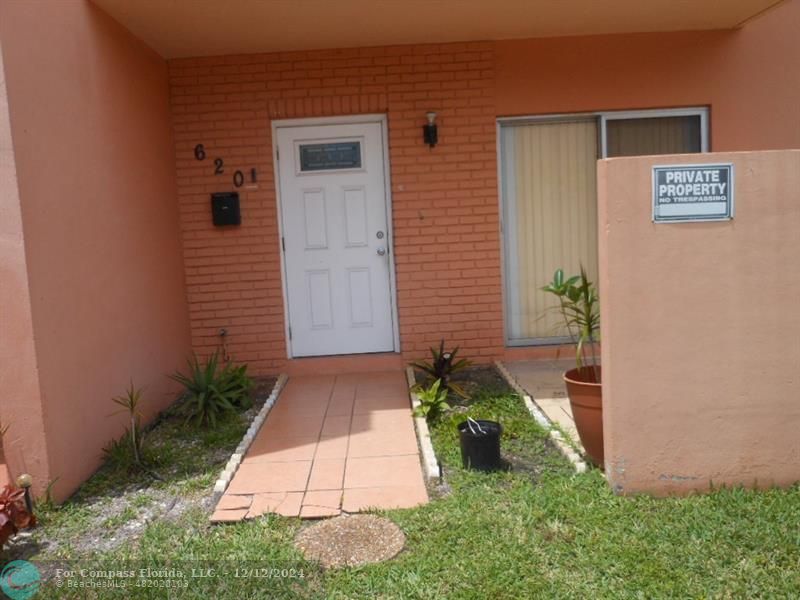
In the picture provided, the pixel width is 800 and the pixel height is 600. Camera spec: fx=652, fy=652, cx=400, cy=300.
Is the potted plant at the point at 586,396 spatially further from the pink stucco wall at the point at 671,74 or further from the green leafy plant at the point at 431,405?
the pink stucco wall at the point at 671,74

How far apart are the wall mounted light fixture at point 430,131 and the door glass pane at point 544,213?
2.29ft

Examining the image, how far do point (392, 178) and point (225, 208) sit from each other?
1572 millimetres

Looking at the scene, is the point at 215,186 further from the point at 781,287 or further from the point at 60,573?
the point at 781,287

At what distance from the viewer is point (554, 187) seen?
6262 millimetres

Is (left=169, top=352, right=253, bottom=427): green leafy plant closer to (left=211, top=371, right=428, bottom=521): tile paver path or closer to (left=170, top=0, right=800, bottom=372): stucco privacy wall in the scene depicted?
(left=211, top=371, right=428, bottom=521): tile paver path

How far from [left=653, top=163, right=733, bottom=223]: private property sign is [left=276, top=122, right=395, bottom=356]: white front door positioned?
327cm

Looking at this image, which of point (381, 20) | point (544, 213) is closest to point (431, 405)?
point (544, 213)

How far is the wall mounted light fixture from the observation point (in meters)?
5.91

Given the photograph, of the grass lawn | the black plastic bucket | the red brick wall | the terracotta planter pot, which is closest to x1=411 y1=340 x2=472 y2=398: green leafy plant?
the red brick wall

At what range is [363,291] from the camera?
626 cm

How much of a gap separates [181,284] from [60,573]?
343 cm

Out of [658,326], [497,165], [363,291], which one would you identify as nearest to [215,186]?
[363,291]

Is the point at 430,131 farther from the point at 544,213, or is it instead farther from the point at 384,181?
the point at 544,213

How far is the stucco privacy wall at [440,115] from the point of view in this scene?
5.94m
